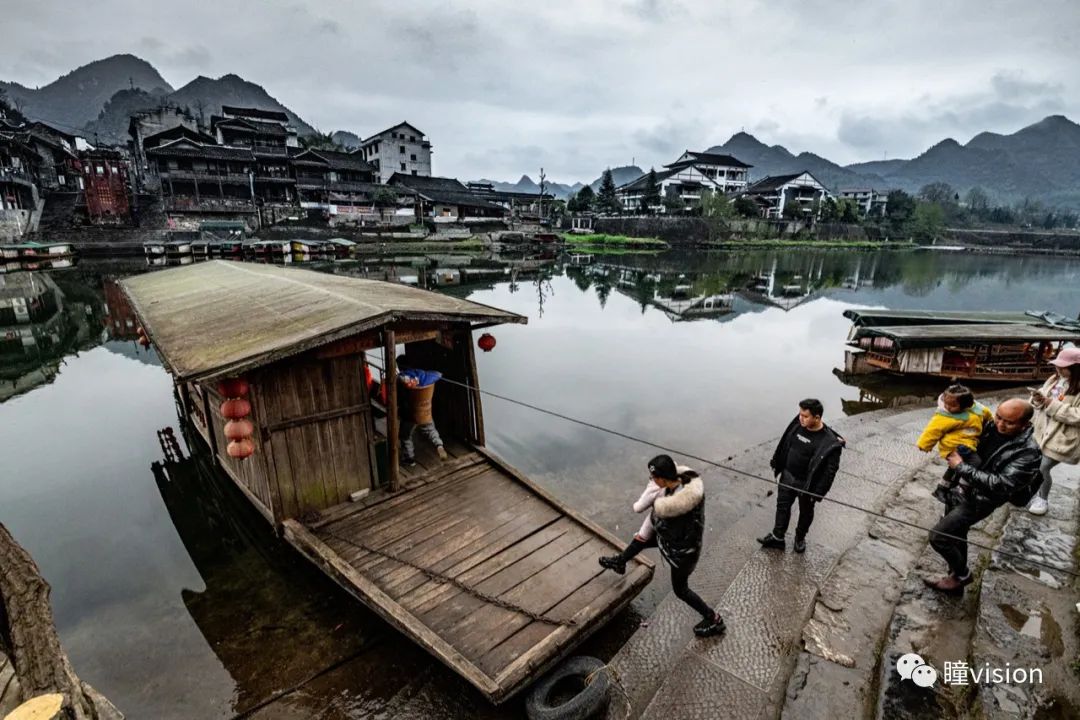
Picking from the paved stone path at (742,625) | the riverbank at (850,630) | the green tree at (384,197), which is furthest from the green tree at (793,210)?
the riverbank at (850,630)

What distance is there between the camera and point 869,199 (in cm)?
10462

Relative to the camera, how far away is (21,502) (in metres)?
9.34

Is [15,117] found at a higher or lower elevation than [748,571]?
higher

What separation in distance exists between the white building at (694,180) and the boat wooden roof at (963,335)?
237 feet

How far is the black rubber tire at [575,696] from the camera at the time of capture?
464cm

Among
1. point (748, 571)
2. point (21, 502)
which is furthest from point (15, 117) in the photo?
point (748, 571)

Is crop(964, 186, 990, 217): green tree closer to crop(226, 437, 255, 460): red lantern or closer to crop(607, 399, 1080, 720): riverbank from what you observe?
crop(607, 399, 1080, 720): riverbank

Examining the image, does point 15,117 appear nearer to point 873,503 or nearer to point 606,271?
point 606,271

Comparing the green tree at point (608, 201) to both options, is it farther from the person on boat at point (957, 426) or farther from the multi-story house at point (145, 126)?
the person on boat at point (957, 426)

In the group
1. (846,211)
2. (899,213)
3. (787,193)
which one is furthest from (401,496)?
(899,213)

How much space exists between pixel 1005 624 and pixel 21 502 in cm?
1508

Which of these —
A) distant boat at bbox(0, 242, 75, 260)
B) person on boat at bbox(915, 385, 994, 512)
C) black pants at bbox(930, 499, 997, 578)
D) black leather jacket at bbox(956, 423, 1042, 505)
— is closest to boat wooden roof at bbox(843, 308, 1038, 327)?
person on boat at bbox(915, 385, 994, 512)

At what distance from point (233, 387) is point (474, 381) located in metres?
3.61

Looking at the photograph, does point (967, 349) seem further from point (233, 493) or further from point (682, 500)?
point (233, 493)
